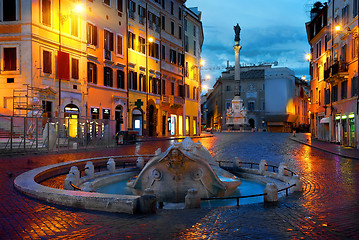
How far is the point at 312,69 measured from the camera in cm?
4578

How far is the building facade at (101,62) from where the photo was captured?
81.4 feet

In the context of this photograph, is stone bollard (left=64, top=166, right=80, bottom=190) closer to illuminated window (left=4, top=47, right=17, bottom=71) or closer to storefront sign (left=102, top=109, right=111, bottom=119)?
illuminated window (left=4, top=47, right=17, bottom=71)

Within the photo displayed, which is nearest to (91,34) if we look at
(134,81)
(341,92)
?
(134,81)

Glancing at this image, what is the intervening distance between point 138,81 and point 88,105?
980 centimetres

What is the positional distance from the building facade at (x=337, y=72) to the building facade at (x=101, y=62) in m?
18.3

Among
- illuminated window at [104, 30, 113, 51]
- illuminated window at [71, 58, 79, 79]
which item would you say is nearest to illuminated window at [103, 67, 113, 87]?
illuminated window at [104, 30, 113, 51]

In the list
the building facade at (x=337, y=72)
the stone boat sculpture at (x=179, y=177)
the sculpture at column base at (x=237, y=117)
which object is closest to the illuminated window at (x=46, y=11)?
the building facade at (x=337, y=72)

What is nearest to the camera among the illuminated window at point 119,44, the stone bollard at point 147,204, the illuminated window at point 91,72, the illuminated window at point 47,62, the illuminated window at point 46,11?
the stone bollard at point 147,204

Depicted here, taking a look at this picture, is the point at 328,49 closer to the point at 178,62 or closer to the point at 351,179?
the point at 178,62

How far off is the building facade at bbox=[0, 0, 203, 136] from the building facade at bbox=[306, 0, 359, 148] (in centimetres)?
1829

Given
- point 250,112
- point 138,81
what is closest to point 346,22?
point 138,81

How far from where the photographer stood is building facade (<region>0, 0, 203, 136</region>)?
976 inches

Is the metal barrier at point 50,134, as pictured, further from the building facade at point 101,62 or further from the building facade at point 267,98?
the building facade at point 267,98

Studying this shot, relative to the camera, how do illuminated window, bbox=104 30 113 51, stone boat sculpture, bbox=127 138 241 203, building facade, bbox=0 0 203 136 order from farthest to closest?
illuminated window, bbox=104 30 113 51 → building facade, bbox=0 0 203 136 → stone boat sculpture, bbox=127 138 241 203
